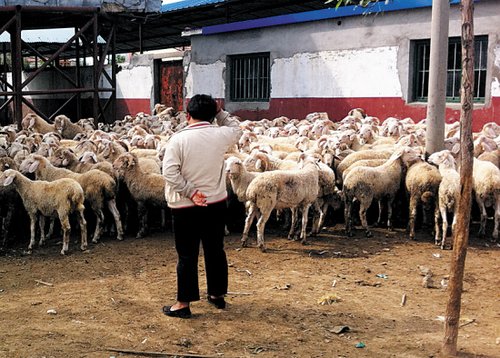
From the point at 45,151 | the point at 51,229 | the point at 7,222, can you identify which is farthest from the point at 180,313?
the point at 45,151

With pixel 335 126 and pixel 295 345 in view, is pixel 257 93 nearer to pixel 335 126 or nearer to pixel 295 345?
pixel 335 126

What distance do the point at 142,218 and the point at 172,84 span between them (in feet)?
55.1

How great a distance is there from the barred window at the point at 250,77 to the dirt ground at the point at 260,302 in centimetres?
1177

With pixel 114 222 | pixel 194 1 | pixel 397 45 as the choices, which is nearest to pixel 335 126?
pixel 397 45

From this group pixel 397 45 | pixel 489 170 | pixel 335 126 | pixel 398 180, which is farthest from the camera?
pixel 397 45

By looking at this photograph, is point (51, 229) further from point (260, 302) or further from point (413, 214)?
point (413, 214)

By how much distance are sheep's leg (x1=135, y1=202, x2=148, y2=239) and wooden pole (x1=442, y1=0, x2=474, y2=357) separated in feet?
17.4

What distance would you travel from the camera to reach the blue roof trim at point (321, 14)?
15.1 meters

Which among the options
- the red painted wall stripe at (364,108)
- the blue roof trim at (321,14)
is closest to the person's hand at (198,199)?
the blue roof trim at (321,14)

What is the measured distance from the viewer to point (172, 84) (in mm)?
25438

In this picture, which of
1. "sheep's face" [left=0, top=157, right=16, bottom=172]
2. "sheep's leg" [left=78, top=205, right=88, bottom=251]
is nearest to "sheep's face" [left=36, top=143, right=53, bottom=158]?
"sheep's face" [left=0, top=157, right=16, bottom=172]

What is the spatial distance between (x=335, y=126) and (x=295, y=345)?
31.6ft

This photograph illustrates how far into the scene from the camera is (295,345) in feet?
16.9

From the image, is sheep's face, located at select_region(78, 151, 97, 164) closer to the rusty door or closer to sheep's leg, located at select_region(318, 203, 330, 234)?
sheep's leg, located at select_region(318, 203, 330, 234)
